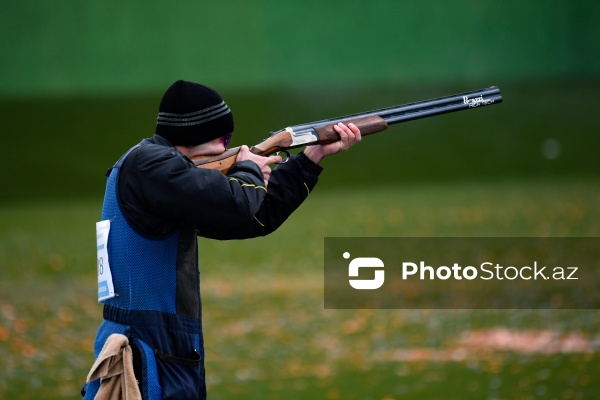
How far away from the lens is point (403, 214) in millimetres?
15719

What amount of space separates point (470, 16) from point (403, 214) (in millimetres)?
7054

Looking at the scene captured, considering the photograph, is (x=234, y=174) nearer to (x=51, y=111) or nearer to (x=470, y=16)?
(x=51, y=111)

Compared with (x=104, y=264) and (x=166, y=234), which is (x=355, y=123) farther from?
(x=104, y=264)

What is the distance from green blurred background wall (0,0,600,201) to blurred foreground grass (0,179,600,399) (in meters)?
4.17

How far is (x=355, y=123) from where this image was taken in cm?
521

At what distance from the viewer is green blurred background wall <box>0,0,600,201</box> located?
19531 mm

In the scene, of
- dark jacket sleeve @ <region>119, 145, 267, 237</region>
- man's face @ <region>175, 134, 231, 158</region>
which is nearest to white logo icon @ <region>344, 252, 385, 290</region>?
man's face @ <region>175, 134, 231, 158</region>

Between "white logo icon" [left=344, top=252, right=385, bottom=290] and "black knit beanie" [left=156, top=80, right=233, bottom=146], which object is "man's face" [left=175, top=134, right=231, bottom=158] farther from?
"white logo icon" [left=344, top=252, right=385, bottom=290]

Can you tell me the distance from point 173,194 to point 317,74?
1718 cm

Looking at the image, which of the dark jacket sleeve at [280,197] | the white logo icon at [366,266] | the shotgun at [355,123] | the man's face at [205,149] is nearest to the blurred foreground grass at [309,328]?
the white logo icon at [366,266]

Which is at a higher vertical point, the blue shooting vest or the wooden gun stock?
the wooden gun stock

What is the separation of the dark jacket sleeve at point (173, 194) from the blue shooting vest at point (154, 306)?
0.05 m

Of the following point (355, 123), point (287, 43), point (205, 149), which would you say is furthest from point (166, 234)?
point (287, 43)

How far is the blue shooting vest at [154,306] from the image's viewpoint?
4016 millimetres
